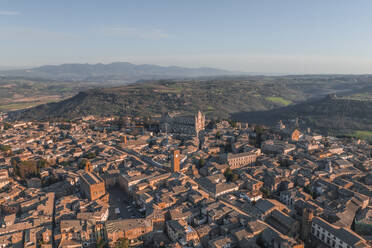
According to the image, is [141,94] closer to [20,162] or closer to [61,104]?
[61,104]

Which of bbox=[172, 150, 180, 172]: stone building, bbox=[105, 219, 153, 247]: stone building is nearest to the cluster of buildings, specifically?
bbox=[105, 219, 153, 247]: stone building

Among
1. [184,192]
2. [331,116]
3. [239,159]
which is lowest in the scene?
[184,192]

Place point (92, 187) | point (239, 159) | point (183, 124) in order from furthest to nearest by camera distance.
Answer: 1. point (183, 124)
2. point (239, 159)
3. point (92, 187)

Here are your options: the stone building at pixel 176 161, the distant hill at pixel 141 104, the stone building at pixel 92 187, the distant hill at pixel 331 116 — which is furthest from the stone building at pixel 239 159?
the distant hill at pixel 141 104

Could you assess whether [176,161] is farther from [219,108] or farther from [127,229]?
[219,108]

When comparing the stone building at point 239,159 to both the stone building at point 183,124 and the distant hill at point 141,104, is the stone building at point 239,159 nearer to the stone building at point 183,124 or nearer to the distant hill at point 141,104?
the stone building at point 183,124

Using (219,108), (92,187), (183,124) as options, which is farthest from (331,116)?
(92,187)

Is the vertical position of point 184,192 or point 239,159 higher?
point 239,159
